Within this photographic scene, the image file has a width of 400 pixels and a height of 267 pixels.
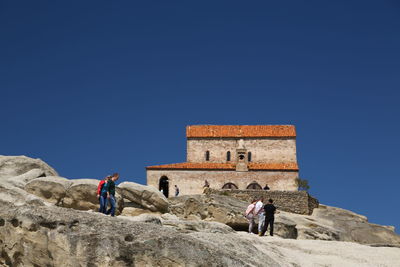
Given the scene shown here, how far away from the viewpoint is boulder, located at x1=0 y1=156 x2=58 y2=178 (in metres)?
29.5

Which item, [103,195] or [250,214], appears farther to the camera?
[250,214]

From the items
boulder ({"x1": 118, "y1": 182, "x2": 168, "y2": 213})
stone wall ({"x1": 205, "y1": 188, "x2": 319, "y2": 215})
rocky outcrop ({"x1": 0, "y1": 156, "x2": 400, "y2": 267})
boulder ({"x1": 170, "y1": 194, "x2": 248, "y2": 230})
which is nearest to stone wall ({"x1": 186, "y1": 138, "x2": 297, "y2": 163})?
stone wall ({"x1": 205, "y1": 188, "x2": 319, "y2": 215})

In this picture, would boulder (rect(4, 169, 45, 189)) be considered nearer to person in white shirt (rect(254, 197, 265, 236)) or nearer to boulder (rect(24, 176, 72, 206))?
boulder (rect(24, 176, 72, 206))

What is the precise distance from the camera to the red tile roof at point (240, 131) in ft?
207

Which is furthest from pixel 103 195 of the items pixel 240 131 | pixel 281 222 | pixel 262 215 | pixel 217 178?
pixel 240 131

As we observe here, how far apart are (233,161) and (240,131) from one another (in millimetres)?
4050

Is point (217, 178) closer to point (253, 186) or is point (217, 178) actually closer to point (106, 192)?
point (253, 186)

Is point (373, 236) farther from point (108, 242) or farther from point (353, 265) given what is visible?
point (108, 242)

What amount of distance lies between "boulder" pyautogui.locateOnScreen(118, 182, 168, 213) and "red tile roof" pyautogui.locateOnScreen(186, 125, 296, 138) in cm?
3493

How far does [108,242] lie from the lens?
1319cm

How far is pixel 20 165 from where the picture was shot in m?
29.8

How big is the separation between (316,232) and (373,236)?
31.5 feet

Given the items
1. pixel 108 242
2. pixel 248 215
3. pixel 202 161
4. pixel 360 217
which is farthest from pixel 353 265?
pixel 202 161

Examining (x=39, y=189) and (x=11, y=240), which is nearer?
(x=11, y=240)
